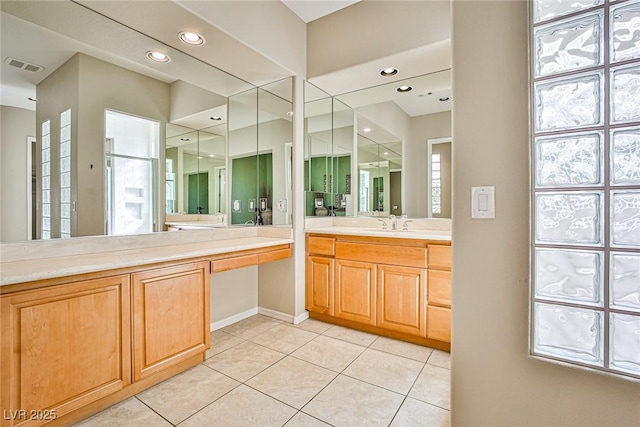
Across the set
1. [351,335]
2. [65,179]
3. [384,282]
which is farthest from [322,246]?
[65,179]

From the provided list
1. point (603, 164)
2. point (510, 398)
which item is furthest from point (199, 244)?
point (603, 164)

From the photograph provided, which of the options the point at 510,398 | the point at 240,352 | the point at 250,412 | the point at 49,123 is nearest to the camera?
the point at 510,398

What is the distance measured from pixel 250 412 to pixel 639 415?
5.27 ft

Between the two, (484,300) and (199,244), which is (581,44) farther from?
(199,244)

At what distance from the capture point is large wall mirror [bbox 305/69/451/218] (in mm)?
2787

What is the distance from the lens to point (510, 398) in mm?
1080

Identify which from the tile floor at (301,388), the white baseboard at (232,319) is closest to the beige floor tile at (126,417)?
the tile floor at (301,388)

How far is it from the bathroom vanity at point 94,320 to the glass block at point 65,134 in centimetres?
63

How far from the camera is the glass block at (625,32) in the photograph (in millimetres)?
911

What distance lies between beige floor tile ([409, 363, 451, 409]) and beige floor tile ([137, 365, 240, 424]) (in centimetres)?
114

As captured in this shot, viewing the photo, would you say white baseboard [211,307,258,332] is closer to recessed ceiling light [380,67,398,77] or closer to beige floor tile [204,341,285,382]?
beige floor tile [204,341,285,382]

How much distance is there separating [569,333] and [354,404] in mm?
1148

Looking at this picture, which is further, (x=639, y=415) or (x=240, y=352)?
(x=240, y=352)

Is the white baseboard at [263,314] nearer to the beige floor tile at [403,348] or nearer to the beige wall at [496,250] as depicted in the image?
the beige floor tile at [403,348]
